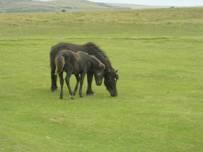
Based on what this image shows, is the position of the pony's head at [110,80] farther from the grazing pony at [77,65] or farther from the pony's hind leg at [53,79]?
the pony's hind leg at [53,79]

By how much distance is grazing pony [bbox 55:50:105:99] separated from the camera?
58.2 ft

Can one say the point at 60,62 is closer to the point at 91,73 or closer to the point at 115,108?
the point at 91,73

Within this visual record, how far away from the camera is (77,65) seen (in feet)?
59.6

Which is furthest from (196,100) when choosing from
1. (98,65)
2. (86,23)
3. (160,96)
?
(86,23)

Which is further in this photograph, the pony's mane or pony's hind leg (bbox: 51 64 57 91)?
pony's hind leg (bbox: 51 64 57 91)

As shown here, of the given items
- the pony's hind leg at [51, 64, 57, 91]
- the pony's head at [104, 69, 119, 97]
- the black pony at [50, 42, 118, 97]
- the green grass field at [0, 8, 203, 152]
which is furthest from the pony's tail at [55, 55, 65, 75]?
the pony's head at [104, 69, 119, 97]

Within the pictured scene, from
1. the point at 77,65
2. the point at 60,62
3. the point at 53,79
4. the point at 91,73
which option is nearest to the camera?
the point at 60,62

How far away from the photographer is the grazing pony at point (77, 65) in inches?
699

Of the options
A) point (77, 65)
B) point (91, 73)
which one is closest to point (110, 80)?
point (91, 73)

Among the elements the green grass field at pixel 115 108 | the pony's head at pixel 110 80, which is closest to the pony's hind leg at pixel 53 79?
the green grass field at pixel 115 108

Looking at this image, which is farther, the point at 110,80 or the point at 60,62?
the point at 110,80

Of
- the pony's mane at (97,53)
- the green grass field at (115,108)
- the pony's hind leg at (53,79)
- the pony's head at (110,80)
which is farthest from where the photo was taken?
the pony's hind leg at (53,79)

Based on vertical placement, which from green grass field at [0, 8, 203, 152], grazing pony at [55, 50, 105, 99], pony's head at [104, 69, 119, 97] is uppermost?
grazing pony at [55, 50, 105, 99]

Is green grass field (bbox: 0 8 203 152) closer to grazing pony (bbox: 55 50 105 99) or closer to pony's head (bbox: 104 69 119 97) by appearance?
pony's head (bbox: 104 69 119 97)
